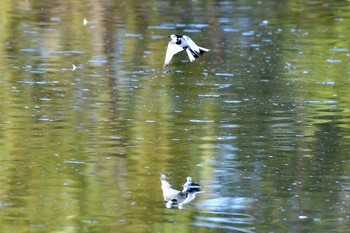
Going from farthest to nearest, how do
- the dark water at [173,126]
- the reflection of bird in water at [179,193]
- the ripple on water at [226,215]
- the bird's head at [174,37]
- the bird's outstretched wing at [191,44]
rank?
the bird's head at [174,37], the bird's outstretched wing at [191,44], the reflection of bird in water at [179,193], the dark water at [173,126], the ripple on water at [226,215]

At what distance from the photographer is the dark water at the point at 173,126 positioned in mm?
8305

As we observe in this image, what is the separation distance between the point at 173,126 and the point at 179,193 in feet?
9.75

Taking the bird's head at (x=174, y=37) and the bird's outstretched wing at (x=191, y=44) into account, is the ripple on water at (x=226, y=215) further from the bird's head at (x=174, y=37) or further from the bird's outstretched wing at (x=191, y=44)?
the bird's head at (x=174, y=37)

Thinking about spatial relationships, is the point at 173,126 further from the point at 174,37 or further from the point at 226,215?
the point at 226,215

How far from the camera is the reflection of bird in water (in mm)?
8555

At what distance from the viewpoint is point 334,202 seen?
8555mm

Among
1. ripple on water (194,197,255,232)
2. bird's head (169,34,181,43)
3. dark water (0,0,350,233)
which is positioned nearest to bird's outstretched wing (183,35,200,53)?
bird's head (169,34,181,43)

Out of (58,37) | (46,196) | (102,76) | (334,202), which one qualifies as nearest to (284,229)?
(334,202)

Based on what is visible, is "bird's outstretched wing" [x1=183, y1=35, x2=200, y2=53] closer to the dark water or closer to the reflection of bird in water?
the dark water

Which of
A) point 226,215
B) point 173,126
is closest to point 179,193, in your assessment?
point 226,215

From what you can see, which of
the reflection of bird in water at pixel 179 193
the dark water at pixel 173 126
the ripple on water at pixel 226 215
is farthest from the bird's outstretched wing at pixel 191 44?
the ripple on water at pixel 226 215

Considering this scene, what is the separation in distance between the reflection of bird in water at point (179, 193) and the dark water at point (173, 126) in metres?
0.08

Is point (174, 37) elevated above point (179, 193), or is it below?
above

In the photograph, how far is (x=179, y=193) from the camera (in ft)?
29.1
